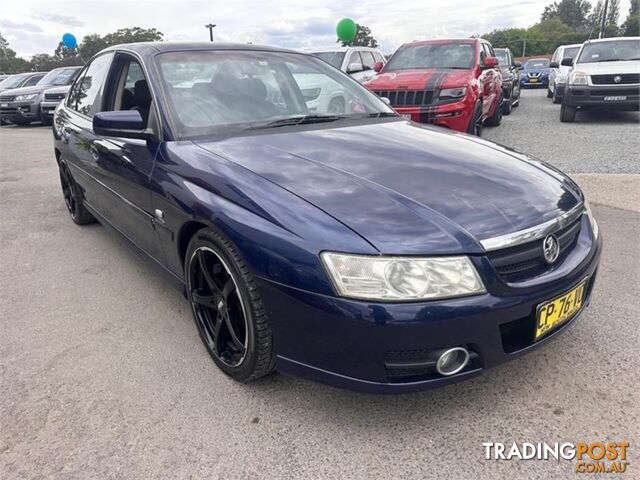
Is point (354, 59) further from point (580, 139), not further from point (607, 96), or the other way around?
point (607, 96)

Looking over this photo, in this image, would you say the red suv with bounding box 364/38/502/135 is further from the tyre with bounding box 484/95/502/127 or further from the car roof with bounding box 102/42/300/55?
the car roof with bounding box 102/42/300/55

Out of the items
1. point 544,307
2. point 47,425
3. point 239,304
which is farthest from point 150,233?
point 544,307

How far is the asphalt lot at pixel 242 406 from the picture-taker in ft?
6.21

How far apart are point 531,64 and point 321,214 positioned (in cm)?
2802

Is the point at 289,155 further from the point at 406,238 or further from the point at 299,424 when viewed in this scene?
the point at 299,424

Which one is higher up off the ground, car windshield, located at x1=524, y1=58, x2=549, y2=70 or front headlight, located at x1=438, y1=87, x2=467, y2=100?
car windshield, located at x1=524, y1=58, x2=549, y2=70

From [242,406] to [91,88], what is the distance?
9.99 feet

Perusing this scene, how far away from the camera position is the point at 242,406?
2217mm

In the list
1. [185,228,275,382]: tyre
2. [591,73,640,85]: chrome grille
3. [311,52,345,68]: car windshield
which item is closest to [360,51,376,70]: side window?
[311,52,345,68]: car windshield

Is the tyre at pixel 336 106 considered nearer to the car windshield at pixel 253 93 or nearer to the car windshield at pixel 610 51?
the car windshield at pixel 253 93

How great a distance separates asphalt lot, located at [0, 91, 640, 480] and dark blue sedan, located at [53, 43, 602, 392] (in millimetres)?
264

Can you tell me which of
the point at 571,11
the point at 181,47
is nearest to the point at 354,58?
A: the point at 181,47

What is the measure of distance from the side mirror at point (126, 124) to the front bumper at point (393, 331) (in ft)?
4.30

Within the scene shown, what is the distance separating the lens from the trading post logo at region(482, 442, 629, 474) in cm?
182
